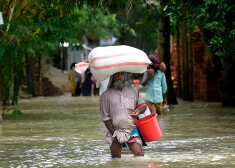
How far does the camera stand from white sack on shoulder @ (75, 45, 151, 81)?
27.1 ft

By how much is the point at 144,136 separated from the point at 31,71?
27.0m

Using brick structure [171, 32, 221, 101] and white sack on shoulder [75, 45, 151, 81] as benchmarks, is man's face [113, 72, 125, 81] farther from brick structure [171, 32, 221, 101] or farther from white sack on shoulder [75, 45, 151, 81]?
brick structure [171, 32, 221, 101]

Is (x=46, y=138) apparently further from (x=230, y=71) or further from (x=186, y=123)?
(x=230, y=71)

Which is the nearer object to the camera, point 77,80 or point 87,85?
point 77,80

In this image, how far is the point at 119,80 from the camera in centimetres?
855

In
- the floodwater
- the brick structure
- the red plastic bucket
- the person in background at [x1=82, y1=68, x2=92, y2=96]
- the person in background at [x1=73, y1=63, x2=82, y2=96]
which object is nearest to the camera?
the floodwater

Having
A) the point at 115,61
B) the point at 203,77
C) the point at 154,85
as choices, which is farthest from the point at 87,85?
the point at 115,61

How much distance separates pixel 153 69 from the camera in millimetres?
15547

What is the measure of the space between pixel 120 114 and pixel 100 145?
7.06 feet

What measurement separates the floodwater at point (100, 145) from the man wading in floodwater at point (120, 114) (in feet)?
0.72

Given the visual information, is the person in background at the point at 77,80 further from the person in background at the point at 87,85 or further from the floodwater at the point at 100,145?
the floodwater at the point at 100,145

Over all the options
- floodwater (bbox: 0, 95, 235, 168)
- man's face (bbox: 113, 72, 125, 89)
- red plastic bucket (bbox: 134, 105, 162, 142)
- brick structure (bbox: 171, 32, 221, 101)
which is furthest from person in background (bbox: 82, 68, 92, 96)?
red plastic bucket (bbox: 134, 105, 162, 142)

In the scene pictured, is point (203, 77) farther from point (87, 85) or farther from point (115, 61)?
point (115, 61)

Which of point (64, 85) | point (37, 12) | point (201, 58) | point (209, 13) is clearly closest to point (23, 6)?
point (37, 12)
